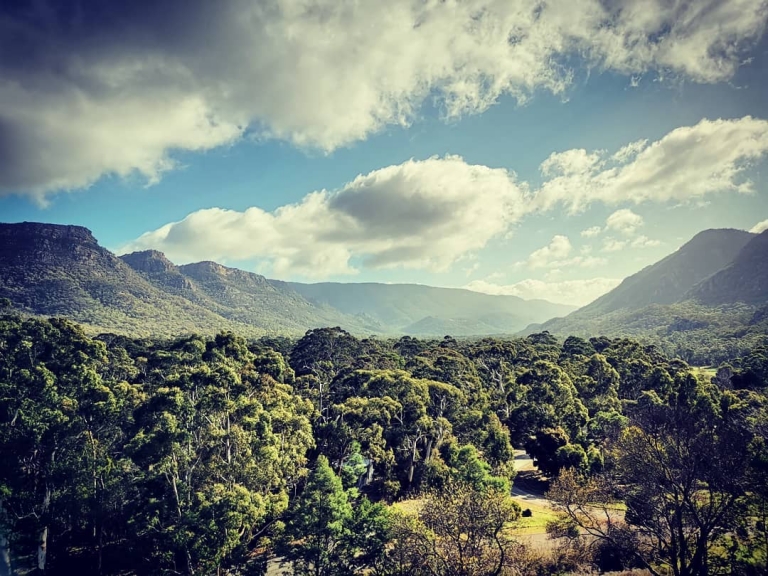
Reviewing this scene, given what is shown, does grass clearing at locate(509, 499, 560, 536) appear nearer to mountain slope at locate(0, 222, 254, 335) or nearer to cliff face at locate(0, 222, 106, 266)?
mountain slope at locate(0, 222, 254, 335)

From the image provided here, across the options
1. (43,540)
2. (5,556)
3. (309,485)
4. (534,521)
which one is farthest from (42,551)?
(534,521)

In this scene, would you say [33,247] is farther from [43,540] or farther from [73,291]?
[43,540]

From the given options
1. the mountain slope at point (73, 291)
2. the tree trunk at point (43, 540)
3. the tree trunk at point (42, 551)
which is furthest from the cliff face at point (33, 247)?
the tree trunk at point (42, 551)

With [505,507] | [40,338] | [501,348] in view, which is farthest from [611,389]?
[40,338]

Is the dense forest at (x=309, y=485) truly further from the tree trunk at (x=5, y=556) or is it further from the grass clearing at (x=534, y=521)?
the grass clearing at (x=534, y=521)

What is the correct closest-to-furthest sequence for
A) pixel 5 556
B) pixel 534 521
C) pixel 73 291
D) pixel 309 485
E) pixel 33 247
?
1. pixel 5 556
2. pixel 309 485
3. pixel 534 521
4. pixel 73 291
5. pixel 33 247

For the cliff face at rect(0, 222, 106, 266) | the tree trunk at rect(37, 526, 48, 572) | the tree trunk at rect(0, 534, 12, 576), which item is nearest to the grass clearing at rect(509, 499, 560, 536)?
the tree trunk at rect(0, 534, 12, 576)

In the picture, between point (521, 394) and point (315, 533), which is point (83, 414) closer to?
point (315, 533)

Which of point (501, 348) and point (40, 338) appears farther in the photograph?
point (501, 348)
